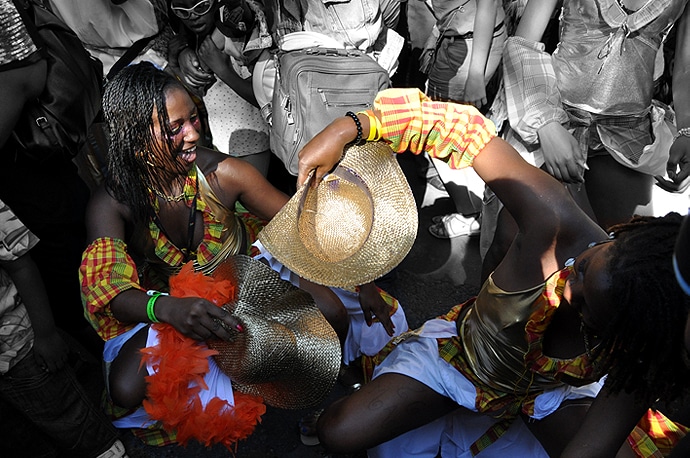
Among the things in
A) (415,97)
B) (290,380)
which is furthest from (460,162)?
(290,380)

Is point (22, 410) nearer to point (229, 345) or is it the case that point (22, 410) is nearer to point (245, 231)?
point (229, 345)

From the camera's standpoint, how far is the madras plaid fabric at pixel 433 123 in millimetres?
2113

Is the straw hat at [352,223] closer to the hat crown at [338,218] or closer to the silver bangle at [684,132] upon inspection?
the hat crown at [338,218]

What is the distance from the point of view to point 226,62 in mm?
3139

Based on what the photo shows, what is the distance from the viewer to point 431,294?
3326 mm

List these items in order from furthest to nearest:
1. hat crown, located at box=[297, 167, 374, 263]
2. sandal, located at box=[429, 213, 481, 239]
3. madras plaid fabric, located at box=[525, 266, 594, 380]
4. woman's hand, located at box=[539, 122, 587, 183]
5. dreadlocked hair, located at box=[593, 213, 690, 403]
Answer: sandal, located at box=[429, 213, 481, 239] < woman's hand, located at box=[539, 122, 587, 183] < hat crown, located at box=[297, 167, 374, 263] < madras plaid fabric, located at box=[525, 266, 594, 380] < dreadlocked hair, located at box=[593, 213, 690, 403]

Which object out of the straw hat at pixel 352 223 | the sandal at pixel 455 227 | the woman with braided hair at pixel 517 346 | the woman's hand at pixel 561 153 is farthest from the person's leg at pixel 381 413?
the sandal at pixel 455 227

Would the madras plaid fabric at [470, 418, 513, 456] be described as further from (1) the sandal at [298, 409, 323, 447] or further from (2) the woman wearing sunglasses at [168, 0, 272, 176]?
(2) the woman wearing sunglasses at [168, 0, 272, 176]

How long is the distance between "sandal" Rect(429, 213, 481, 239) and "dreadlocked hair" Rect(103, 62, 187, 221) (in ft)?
5.72

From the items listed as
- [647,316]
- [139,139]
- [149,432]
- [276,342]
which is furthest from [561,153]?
[149,432]

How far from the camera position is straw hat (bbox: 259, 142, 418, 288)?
214cm

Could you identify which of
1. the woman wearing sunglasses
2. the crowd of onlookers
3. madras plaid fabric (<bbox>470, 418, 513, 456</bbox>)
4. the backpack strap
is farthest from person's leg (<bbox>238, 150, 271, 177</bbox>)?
madras plaid fabric (<bbox>470, 418, 513, 456</bbox>)

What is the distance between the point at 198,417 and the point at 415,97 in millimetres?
1325

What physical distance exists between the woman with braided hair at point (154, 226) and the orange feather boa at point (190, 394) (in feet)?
0.22
